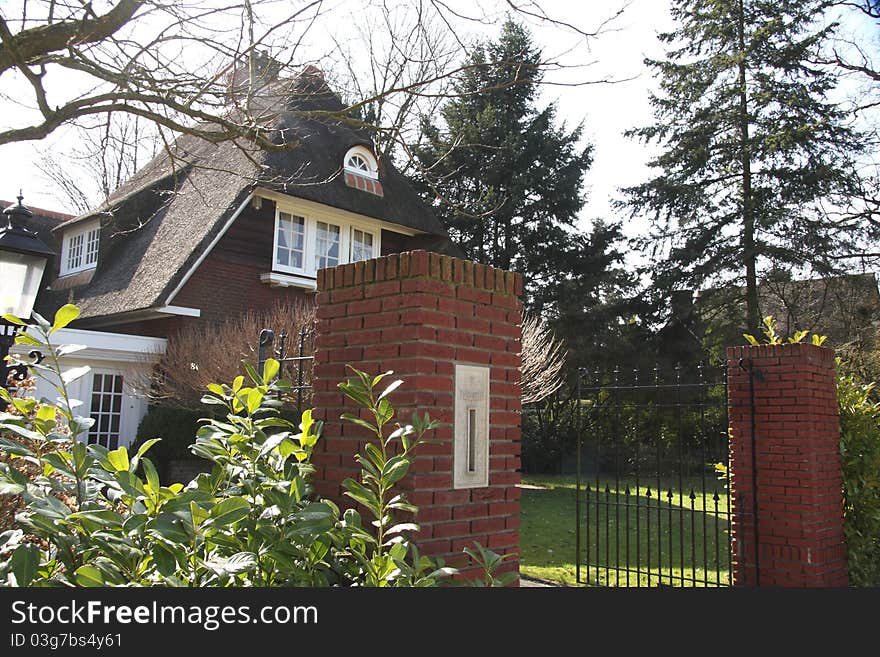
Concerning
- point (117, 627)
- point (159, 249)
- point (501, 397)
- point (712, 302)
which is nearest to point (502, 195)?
point (712, 302)

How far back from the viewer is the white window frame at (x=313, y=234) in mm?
15562

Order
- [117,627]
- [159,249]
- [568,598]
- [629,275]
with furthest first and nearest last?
[629,275]
[159,249]
[568,598]
[117,627]

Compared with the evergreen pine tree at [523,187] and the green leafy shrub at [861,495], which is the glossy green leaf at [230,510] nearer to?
the green leafy shrub at [861,495]

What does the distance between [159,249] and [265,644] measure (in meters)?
14.1

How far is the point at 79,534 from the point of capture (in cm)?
239

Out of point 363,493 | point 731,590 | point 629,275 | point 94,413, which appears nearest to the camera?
point 731,590

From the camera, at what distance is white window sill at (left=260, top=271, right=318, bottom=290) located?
15.2 m

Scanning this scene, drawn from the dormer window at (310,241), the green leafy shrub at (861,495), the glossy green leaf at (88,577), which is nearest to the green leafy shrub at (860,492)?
the green leafy shrub at (861,495)

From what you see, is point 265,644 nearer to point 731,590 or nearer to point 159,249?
point 731,590

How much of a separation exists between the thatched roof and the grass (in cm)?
764

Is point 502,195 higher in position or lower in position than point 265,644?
higher

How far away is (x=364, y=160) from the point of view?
58.0ft

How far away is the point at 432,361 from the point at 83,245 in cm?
1659

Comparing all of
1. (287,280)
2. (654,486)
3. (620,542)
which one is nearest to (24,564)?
(620,542)
